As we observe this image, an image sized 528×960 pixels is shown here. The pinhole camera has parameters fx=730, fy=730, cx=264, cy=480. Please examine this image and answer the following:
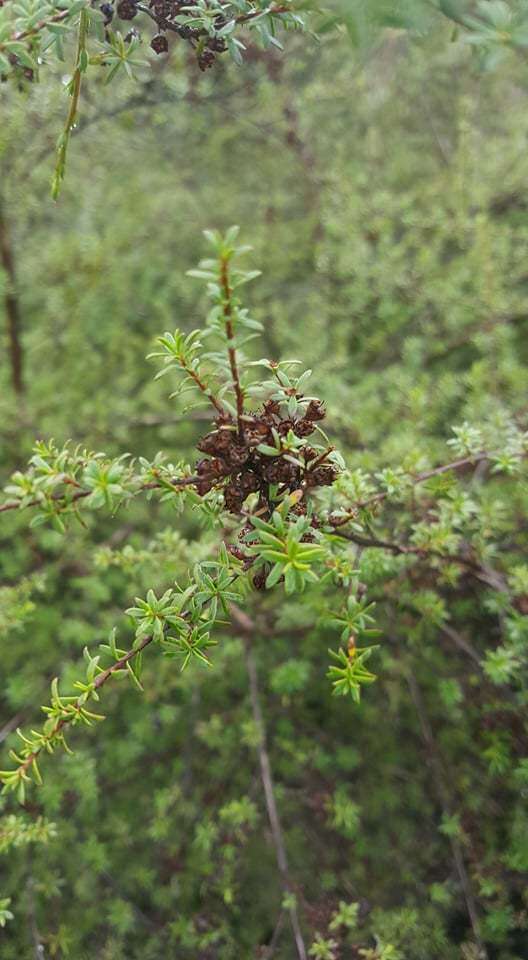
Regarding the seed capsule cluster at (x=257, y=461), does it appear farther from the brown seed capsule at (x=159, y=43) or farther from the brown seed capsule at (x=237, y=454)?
the brown seed capsule at (x=159, y=43)

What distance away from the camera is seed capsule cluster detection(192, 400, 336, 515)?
2.77ft

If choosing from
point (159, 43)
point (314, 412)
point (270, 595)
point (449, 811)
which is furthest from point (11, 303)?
point (449, 811)

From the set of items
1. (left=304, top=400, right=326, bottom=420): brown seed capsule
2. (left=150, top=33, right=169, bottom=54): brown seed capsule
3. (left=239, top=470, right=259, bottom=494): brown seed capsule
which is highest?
(left=150, top=33, right=169, bottom=54): brown seed capsule

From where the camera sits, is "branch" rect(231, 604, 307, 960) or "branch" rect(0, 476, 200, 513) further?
"branch" rect(231, 604, 307, 960)

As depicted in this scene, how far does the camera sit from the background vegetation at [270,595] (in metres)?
1.64

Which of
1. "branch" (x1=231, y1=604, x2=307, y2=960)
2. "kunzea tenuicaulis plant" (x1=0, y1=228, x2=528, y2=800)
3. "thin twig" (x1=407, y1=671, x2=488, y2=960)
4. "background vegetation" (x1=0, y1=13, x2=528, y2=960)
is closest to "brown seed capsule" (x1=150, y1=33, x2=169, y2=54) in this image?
"kunzea tenuicaulis plant" (x1=0, y1=228, x2=528, y2=800)

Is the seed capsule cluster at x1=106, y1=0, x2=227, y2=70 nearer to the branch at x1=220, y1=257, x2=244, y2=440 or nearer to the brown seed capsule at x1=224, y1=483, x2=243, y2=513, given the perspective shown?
the branch at x1=220, y1=257, x2=244, y2=440

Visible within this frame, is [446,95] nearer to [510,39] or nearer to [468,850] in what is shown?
[510,39]

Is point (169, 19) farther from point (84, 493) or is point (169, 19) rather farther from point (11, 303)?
point (11, 303)

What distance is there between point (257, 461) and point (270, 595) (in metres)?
1.23

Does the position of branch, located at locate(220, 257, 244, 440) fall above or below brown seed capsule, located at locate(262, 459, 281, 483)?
above

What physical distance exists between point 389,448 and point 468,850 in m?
0.95

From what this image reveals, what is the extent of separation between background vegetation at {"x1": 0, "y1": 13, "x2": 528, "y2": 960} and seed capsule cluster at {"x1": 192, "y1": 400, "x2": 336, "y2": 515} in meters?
0.47

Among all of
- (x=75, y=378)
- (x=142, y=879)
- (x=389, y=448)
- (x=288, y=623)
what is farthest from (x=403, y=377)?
(x=142, y=879)
